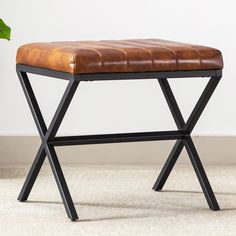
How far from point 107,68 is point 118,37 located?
98 cm

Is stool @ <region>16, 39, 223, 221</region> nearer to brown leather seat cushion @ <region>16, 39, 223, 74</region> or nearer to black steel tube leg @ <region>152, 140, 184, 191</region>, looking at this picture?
brown leather seat cushion @ <region>16, 39, 223, 74</region>

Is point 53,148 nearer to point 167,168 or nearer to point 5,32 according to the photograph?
point 167,168

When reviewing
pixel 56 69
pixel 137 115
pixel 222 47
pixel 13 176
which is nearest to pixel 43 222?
pixel 56 69

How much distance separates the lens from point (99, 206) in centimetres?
244

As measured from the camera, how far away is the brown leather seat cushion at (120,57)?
2.13 metres

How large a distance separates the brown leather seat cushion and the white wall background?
2.34 ft

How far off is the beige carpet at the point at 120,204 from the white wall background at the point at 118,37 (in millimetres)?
198

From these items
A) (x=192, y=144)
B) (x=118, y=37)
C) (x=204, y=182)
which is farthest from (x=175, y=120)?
(x=118, y=37)

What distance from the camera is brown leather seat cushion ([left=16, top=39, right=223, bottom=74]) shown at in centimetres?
213

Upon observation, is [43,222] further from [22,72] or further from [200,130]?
[200,130]

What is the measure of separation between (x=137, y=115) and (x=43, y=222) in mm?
993

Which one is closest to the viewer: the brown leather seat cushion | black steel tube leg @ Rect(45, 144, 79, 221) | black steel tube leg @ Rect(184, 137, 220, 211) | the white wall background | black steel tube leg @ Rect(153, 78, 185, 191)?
the brown leather seat cushion

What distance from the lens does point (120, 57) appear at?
2162mm

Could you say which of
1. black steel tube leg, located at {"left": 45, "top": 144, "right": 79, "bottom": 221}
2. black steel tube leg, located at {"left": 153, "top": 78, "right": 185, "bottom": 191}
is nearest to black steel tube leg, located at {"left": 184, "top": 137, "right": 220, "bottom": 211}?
black steel tube leg, located at {"left": 153, "top": 78, "right": 185, "bottom": 191}
